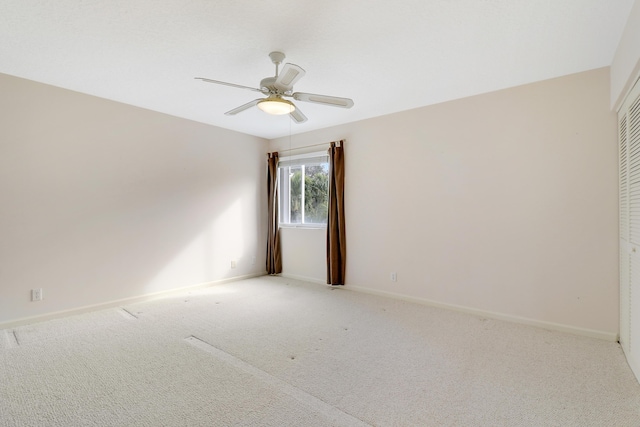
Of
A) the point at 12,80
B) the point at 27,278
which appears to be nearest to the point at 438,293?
the point at 27,278

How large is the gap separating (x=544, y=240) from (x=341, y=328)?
7.10 feet

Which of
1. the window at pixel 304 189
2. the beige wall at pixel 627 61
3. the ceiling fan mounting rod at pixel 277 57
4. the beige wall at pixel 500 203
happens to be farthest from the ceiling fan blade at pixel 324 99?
the window at pixel 304 189

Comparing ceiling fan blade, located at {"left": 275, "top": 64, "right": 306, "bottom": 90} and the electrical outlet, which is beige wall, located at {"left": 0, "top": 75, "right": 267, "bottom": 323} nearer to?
the electrical outlet

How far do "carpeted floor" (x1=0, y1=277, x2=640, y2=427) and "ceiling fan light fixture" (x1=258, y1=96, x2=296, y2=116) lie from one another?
2.00 m

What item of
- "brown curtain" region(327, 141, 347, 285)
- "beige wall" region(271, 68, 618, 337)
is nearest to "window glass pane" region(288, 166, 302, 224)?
"brown curtain" region(327, 141, 347, 285)

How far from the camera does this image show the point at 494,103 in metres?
3.20

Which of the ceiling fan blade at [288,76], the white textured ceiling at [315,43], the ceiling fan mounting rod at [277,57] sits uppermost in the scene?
the white textured ceiling at [315,43]

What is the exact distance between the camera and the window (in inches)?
191

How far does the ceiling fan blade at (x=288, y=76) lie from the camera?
2160mm

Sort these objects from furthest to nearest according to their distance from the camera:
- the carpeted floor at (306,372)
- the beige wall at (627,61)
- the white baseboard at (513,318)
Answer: the white baseboard at (513,318) < the beige wall at (627,61) < the carpeted floor at (306,372)

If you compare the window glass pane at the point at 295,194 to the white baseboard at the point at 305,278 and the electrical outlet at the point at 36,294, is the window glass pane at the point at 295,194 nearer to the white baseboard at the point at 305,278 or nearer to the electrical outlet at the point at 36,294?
the white baseboard at the point at 305,278

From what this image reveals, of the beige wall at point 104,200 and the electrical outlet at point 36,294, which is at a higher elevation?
the beige wall at point 104,200

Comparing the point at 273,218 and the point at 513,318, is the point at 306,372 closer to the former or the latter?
the point at 513,318

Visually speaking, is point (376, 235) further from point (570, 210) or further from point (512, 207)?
point (570, 210)
